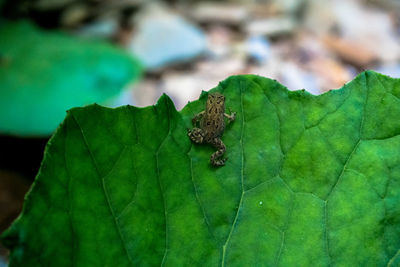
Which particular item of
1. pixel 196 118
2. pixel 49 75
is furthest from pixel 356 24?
pixel 196 118

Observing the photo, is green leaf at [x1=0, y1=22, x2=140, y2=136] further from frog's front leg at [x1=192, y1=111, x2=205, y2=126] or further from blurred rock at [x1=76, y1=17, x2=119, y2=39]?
frog's front leg at [x1=192, y1=111, x2=205, y2=126]

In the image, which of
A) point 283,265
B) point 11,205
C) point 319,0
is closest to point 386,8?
point 319,0

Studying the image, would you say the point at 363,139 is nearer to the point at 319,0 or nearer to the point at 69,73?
the point at 69,73

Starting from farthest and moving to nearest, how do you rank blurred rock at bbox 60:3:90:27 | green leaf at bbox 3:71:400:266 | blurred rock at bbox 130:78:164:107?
blurred rock at bbox 60:3:90:27 → blurred rock at bbox 130:78:164:107 → green leaf at bbox 3:71:400:266

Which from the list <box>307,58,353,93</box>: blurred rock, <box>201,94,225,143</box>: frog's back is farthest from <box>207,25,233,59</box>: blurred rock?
<box>201,94,225,143</box>: frog's back

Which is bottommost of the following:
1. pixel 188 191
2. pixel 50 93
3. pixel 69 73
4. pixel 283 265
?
pixel 283 265
